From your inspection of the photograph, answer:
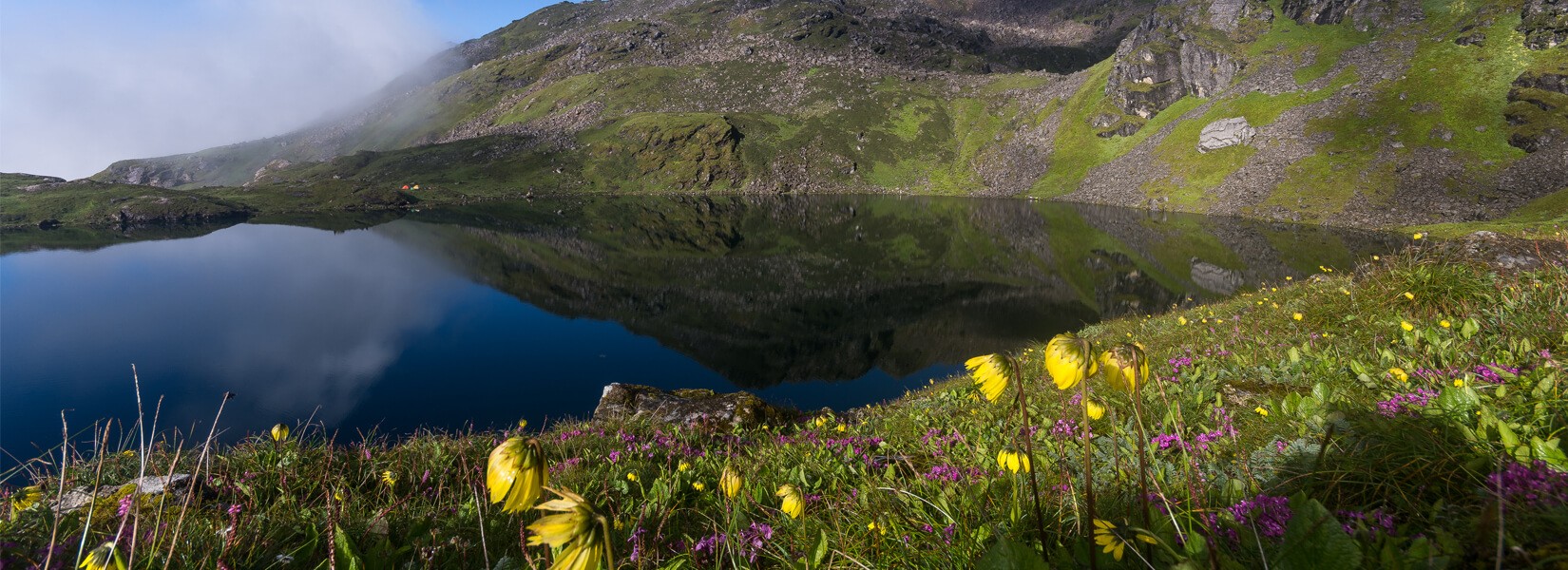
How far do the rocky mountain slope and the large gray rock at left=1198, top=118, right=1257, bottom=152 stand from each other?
26cm

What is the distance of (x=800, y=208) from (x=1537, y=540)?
8783cm

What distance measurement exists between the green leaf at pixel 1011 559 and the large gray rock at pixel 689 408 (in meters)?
7.17

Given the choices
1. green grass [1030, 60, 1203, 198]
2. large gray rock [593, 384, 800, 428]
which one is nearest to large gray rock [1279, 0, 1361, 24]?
green grass [1030, 60, 1203, 198]

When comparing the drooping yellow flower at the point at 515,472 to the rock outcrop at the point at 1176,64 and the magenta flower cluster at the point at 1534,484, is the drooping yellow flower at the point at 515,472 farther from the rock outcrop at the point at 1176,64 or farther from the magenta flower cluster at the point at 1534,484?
the rock outcrop at the point at 1176,64

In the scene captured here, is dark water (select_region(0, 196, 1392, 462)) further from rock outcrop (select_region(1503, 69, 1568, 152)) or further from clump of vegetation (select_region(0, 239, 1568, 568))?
rock outcrop (select_region(1503, 69, 1568, 152))

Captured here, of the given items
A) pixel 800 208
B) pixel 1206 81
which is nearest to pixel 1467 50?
pixel 1206 81

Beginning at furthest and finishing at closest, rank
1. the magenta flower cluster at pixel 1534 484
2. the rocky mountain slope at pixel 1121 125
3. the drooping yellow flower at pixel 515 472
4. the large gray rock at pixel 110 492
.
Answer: the rocky mountain slope at pixel 1121 125 < the large gray rock at pixel 110 492 < the drooping yellow flower at pixel 515 472 < the magenta flower cluster at pixel 1534 484

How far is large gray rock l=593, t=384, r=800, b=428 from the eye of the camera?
8.84 metres

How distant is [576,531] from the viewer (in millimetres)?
1531

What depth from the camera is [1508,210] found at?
47812 millimetres

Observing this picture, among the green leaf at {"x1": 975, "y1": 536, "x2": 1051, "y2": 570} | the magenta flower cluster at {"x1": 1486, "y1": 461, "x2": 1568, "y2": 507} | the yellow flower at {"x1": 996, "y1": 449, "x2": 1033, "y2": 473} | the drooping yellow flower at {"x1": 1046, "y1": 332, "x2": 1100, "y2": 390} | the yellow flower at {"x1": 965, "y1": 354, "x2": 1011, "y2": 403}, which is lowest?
the yellow flower at {"x1": 996, "y1": 449, "x2": 1033, "y2": 473}

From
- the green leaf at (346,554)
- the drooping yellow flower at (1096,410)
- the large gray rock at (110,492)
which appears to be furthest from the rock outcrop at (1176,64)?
the large gray rock at (110,492)

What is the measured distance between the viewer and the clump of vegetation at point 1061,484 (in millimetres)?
1834

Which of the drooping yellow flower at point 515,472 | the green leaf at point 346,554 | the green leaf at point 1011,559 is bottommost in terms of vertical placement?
the green leaf at point 346,554
